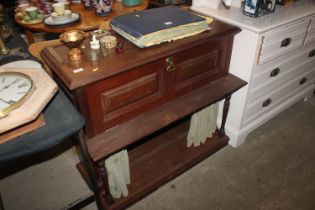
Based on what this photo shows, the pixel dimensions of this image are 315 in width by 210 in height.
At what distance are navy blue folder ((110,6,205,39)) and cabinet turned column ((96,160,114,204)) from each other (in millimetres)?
652

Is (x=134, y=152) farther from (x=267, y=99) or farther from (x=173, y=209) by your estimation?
(x=267, y=99)

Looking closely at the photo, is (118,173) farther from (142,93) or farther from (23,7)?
(23,7)

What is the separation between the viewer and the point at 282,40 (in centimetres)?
171

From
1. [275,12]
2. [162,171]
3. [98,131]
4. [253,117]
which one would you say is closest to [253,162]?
[253,117]

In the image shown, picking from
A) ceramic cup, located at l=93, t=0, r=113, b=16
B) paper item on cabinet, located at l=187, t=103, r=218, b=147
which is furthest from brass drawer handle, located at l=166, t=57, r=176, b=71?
ceramic cup, located at l=93, t=0, r=113, b=16

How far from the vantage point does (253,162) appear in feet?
6.40

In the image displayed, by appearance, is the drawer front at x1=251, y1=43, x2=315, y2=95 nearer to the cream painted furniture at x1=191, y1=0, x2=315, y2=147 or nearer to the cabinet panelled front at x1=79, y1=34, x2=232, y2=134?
the cream painted furniture at x1=191, y1=0, x2=315, y2=147

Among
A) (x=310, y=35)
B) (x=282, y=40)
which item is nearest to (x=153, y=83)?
(x=282, y=40)

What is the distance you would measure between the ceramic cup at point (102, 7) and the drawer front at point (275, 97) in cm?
137

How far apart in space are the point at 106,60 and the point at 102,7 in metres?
1.14

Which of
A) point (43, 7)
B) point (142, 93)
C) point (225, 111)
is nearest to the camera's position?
point (142, 93)

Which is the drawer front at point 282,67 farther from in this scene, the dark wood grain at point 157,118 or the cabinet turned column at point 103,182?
the cabinet turned column at point 103,182

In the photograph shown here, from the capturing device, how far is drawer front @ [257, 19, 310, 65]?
161cm

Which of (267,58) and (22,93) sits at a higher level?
(22,93)
